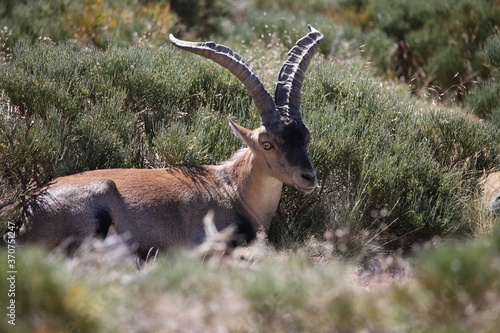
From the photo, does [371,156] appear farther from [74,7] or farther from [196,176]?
[74,7]

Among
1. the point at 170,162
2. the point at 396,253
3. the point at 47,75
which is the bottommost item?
the point at 396,253

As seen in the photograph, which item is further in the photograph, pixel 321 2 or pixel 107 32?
pixel 321 2

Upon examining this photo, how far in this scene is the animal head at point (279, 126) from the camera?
747cm

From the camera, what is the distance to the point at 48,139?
316 inches

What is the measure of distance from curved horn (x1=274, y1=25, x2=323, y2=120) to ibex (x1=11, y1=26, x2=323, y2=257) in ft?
0.03

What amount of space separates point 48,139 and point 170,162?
1.37 m

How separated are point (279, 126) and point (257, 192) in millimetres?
793

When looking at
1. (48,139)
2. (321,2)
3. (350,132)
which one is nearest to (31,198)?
(48,139)

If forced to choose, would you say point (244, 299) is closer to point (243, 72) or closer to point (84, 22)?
point (243, 72)

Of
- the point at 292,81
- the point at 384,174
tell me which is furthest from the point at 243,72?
the point at 384,174

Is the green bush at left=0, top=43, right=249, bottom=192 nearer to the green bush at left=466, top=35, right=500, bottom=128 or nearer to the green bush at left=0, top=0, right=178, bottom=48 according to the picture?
the green bush at left=0, top=0, right=178, bottom=48

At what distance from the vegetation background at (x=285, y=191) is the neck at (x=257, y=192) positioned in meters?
0.35

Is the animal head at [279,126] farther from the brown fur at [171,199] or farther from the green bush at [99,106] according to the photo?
the green bush at [99,106]

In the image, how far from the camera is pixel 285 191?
8.66 metres
